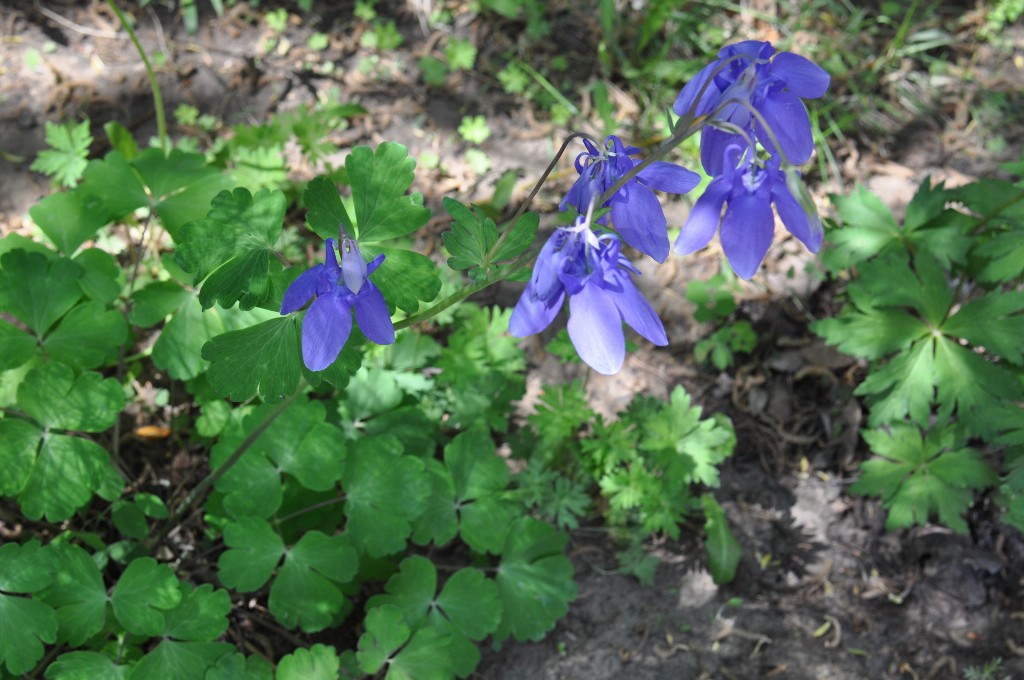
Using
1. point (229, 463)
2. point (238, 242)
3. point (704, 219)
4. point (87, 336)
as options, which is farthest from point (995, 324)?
point (87, 336)

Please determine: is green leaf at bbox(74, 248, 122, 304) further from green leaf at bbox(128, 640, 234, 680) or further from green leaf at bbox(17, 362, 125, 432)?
green leaf at bbox(128, 640, 234, 680)

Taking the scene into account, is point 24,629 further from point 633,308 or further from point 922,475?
point 922,475

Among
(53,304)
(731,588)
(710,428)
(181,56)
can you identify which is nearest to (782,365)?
(710,428)

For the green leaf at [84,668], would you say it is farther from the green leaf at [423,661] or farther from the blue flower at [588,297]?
the blue flower at [588,297]

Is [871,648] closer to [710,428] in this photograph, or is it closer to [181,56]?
[710,428]

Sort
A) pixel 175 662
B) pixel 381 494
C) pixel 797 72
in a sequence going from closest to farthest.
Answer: pixel 797 72 < pixel 175 662 < pixel 381 494

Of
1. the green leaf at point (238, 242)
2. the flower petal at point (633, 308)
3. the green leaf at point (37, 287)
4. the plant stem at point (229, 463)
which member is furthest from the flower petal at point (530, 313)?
the green leaf at point (37, 287)
